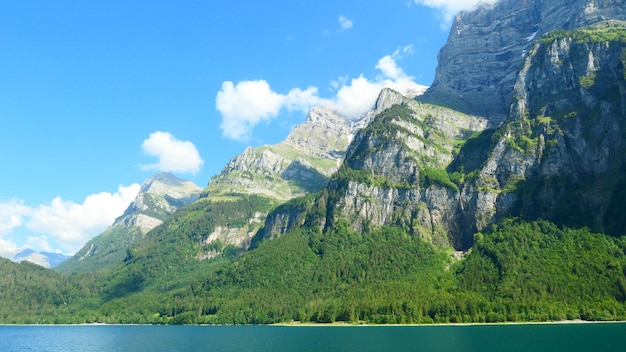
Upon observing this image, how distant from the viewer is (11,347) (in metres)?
182

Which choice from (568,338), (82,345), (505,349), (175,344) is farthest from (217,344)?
(568,338)

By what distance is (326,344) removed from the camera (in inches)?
6093

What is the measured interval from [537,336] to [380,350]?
5602 centimetres

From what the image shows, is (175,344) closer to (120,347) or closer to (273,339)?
(120,347)

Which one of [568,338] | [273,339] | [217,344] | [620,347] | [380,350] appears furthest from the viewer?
[273,339]

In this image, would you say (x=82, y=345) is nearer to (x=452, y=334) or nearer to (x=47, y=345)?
(x=47, y=345)

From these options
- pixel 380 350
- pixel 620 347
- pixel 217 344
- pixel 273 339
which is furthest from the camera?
pixel 273 339

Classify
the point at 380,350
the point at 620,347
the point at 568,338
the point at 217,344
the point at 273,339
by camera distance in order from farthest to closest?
1. the point at 273,339
2. the point at 217,344
3. the point at 568,338
4. the point at 380,350
5. the point at 620,347

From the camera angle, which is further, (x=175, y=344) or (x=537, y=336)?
(x=175, y=344)

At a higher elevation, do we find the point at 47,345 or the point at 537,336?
the point at 537,336

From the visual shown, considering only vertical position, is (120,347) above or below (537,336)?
below

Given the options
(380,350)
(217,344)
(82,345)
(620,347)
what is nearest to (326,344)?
(380,350)

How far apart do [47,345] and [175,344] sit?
164ft

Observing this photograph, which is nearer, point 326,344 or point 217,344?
point 326,344
